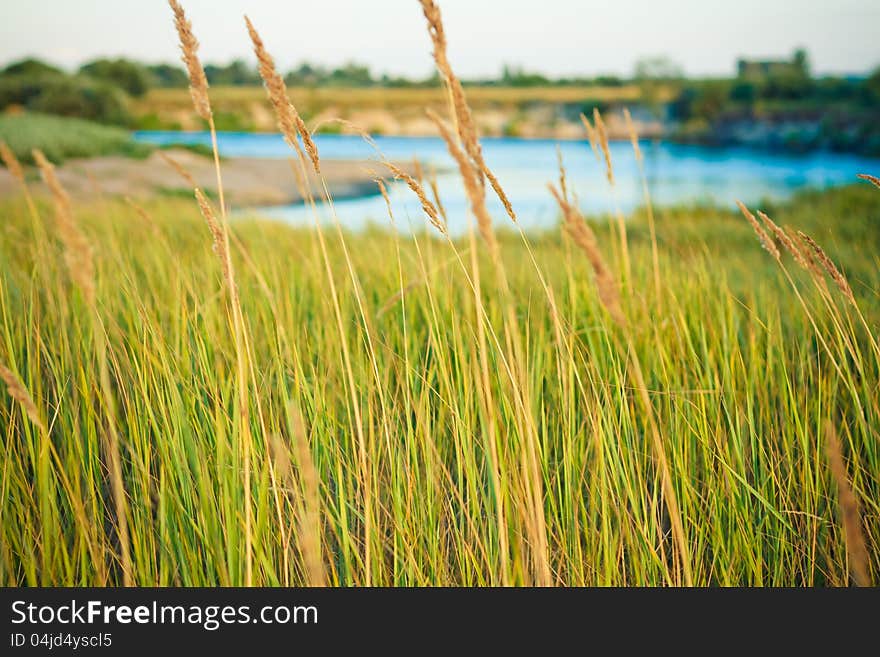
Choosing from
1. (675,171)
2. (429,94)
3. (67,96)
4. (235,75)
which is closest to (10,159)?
(235,75)

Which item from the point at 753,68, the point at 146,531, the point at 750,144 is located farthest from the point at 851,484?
the point at 750,144

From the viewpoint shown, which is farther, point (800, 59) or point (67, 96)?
point (67, 96)

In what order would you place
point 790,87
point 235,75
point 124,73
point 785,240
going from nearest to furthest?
point 785,240 → point 235,75 → point 124,73 → point 790,87

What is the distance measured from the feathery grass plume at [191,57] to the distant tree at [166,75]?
92.3 inches

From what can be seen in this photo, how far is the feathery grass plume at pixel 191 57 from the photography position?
918mm

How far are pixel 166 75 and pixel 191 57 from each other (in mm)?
2757

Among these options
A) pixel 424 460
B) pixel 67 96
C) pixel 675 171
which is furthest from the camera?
pixel 675 171

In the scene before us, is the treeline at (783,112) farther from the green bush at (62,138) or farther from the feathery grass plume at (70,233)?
the green bush at (62,138)

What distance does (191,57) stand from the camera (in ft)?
3.06

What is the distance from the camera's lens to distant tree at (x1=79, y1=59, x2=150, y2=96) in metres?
3.68

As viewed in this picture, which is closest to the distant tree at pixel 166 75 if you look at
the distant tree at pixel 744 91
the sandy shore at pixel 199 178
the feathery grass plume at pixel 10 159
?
the sandy shore at pixel 199 178

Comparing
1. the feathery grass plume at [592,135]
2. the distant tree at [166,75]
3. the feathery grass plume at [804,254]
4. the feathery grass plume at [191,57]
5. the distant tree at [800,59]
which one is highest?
the distant tree at [166,75]

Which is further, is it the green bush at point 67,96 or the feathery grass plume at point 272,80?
the green bush at point 67,96

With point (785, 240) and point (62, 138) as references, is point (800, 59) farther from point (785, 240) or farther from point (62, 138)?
point (62, 138)
